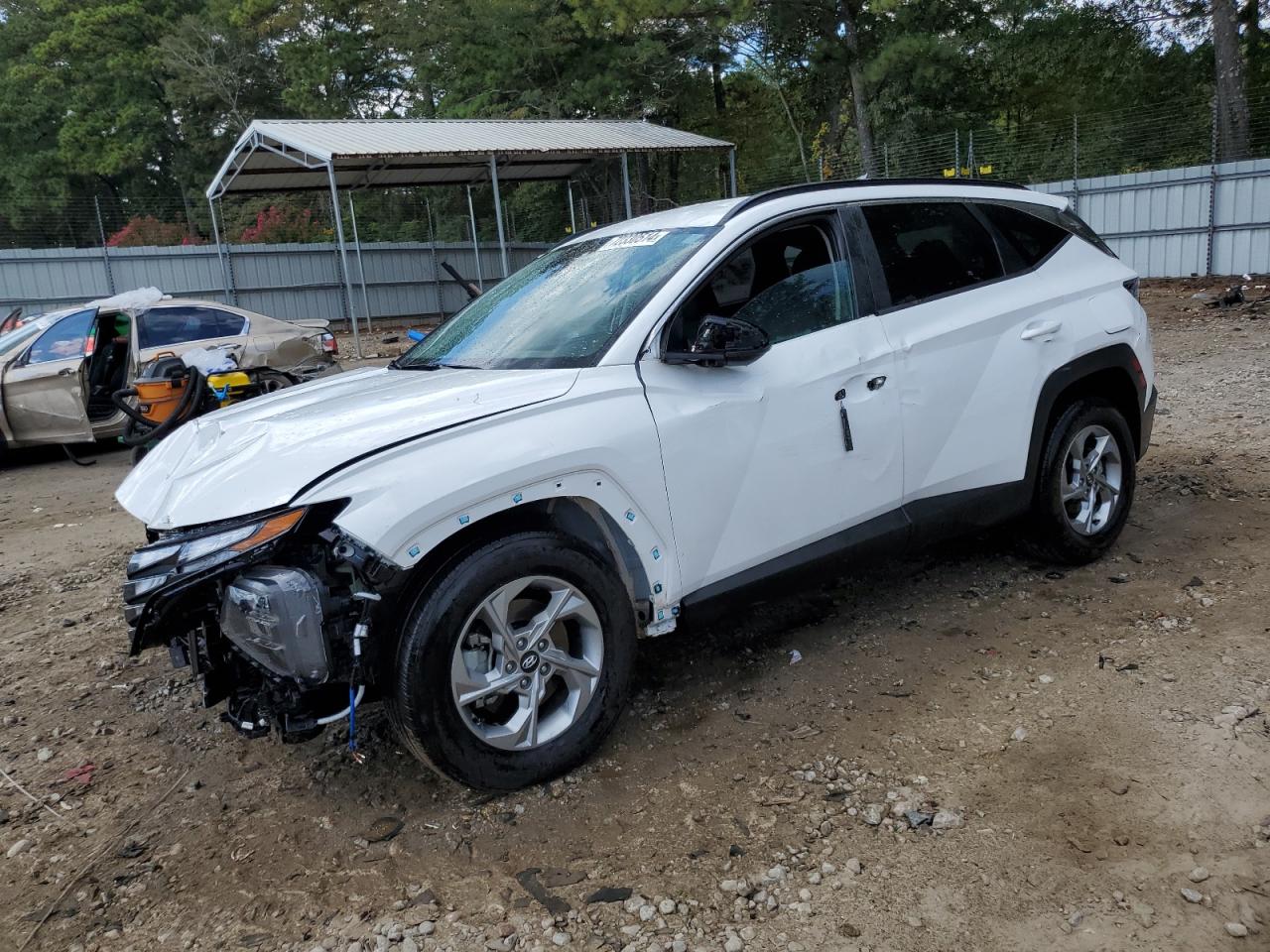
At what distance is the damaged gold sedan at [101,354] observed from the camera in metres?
9.43

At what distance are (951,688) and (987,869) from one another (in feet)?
3.60

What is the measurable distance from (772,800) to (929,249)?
2.43m

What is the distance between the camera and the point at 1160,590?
4.34m

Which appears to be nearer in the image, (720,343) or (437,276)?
(720,343)

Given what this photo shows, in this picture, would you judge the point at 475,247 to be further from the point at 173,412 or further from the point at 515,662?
the point at 515,662

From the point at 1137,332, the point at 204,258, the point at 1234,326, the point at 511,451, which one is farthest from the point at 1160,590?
the point at 204,258

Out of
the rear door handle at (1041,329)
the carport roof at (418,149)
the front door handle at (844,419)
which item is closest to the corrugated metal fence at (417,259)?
the carport roof at (418,149)

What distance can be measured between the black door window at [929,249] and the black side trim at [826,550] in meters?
0.91

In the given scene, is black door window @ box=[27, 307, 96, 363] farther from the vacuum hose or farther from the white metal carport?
the white metal carport

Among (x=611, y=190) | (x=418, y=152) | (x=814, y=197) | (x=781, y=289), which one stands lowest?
(x=781, y=289)

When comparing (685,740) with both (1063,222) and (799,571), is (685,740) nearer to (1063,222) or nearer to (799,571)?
(799,571)

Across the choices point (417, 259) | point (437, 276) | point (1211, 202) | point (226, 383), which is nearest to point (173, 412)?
point (226, 383)

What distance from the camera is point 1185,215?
18094 mm

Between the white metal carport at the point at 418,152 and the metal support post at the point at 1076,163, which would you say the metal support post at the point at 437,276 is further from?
the metal support post at the point at 1076,163
